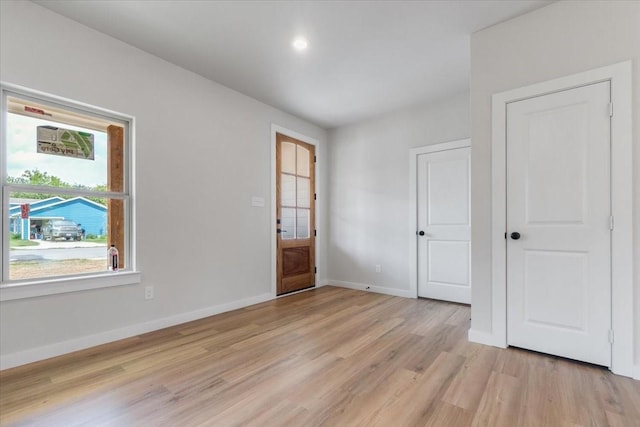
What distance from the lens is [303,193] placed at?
485 cm

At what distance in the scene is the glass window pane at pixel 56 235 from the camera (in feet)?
7.51

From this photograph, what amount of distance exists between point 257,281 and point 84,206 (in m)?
2.06

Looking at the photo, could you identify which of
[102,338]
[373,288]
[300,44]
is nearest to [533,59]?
[300,44]

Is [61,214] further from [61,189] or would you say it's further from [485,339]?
[485,339]

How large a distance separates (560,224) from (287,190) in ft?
10.7

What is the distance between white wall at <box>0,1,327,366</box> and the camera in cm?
226

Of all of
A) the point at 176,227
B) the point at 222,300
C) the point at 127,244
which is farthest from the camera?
the point at 222,300

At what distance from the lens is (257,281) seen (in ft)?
13.0

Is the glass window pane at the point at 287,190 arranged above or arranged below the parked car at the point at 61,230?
above

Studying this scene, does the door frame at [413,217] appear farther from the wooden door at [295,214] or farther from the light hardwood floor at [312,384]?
the wooden door at [295,214]

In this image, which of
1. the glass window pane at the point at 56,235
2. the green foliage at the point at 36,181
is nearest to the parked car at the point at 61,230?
the glass window pane at the point at 56,235

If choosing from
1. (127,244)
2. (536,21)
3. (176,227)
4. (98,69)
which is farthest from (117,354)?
(536,21)

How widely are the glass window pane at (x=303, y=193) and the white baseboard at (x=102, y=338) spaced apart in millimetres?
1820

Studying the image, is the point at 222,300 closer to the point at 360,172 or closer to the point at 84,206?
the point at 84,206
